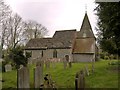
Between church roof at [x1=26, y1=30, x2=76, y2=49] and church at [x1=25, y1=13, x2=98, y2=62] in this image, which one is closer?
church at [x1=25, y1=13, x2=98, y2=62]

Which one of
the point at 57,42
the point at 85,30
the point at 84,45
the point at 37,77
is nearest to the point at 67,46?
the point at 57,42

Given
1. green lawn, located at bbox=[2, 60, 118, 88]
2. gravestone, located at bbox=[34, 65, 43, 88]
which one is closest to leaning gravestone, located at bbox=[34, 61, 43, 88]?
gravestone, located at bbox=[34, 65, 43, 88]

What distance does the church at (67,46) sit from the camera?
51.5 m

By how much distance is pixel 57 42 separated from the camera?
54031 millimetres

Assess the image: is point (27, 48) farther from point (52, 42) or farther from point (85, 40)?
point (85, 40)

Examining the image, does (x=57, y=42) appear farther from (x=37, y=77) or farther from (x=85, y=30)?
(x=37, y=77)

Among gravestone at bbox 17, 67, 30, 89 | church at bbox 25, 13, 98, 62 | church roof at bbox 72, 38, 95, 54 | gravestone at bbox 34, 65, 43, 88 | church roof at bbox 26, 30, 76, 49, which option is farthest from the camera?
church roof at bbox 26, 30, 76, 49

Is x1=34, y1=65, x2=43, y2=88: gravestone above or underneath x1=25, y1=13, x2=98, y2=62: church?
underneath

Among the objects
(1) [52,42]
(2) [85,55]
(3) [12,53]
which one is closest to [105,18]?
(3) [12,53]

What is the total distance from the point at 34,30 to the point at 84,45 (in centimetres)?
1978

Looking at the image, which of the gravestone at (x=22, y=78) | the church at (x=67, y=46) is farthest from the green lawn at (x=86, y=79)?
the church at (x=67, y=46)

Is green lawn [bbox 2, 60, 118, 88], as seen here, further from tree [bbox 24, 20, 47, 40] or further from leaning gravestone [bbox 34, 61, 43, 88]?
tree [bbox 24, 20, 47, 40]

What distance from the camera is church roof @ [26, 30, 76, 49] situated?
174ft

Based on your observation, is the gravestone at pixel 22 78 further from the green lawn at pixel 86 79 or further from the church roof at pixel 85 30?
the church roof at pixel 85 30
